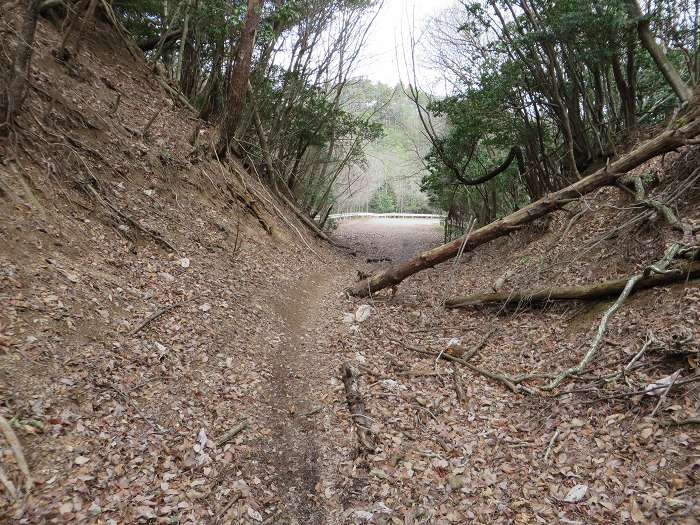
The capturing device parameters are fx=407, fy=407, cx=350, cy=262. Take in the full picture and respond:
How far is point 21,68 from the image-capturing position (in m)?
6.04

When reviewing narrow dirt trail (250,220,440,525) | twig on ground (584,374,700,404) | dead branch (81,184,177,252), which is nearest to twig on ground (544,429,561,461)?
twig on ground (584,374,700,404)

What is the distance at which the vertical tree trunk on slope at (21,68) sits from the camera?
230 inches

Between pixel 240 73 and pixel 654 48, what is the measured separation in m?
9.55

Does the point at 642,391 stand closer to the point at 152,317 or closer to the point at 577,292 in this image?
the point at 577,292

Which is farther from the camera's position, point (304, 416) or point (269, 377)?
point (269, 377)

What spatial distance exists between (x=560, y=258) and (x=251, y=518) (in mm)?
7529

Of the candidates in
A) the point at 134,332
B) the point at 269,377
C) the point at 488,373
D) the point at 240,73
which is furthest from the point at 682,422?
the point at 240,73

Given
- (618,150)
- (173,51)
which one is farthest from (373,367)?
(173,51)

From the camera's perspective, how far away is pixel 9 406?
3623mm

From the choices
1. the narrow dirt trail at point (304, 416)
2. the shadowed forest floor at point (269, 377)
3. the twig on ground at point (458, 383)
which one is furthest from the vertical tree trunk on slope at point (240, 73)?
the twig on ground at point (458, 383)

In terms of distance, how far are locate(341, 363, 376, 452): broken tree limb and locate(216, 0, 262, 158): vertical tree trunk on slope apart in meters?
7.84

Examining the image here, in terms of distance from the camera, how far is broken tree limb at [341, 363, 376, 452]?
185 inches

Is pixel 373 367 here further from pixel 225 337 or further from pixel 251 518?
pixel 251 518

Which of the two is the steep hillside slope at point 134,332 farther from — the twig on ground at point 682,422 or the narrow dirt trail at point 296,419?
the twig on ground at point 682,422
